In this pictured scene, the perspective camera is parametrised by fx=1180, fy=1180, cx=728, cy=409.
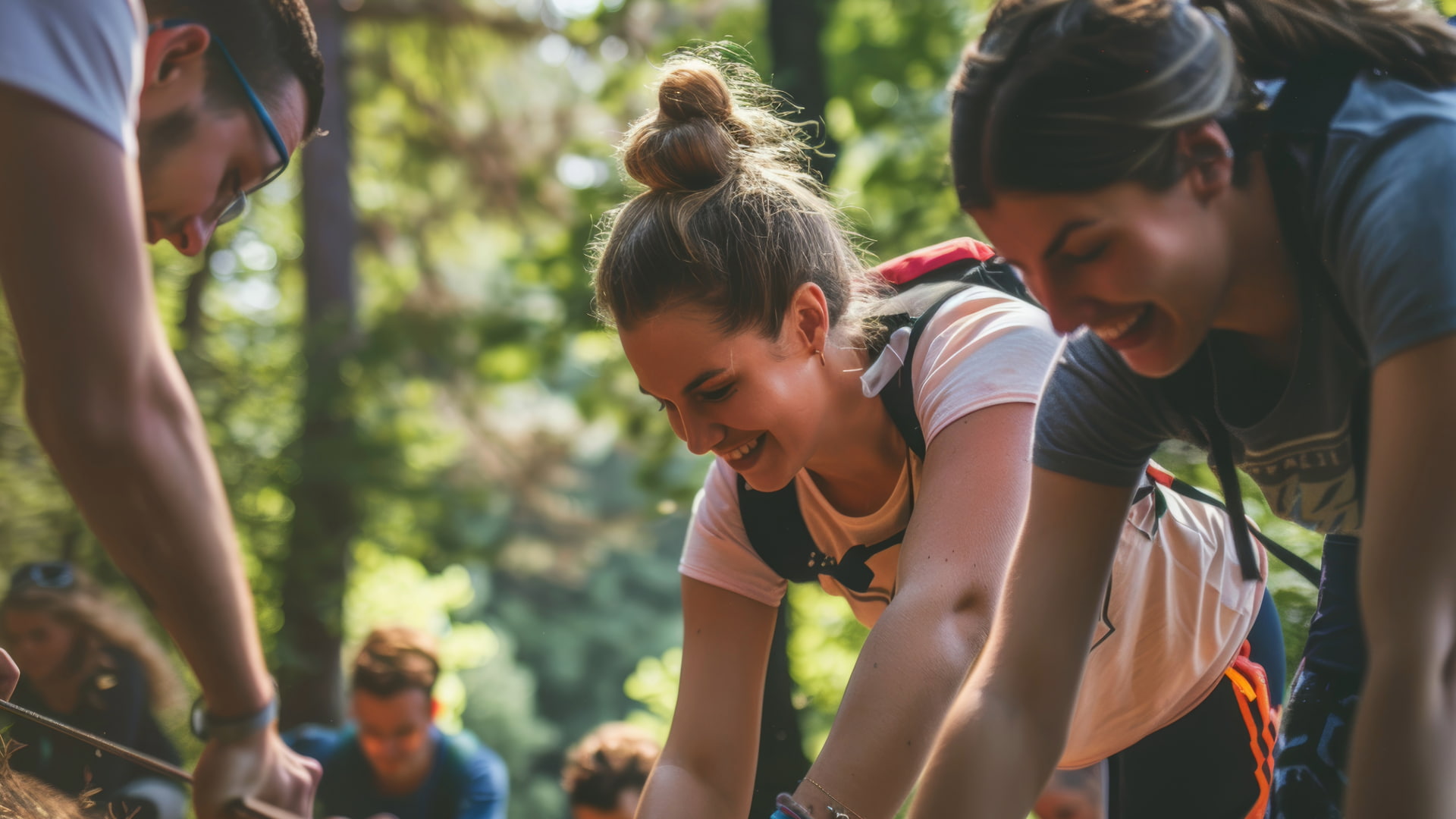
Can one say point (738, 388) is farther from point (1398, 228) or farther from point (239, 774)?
point (1398, 228)

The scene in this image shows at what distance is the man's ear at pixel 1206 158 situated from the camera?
4.22 ft

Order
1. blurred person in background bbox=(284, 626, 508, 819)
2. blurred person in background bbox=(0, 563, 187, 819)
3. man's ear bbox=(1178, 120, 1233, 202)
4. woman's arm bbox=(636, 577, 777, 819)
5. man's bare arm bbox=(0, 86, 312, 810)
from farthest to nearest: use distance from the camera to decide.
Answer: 1. blurred person in background bbox=(284, 626, 508, 819)
2. woman's arm bbox=(636, 577, 777, 819)
3. blurred person in background bbox=(0, 563, 187, 819)
4. man's ear bbox=(1178, 120, 1233, 202)
5. man's bare arm bbox=(0, 86, 312, 810)

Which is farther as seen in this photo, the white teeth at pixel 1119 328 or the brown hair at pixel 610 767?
the brown hair at pixel 610 767

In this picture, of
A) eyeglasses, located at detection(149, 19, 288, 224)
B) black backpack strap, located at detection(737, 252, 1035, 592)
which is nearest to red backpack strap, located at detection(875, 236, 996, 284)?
black backpack strap, located at detection(737, 252, 1035, 592)

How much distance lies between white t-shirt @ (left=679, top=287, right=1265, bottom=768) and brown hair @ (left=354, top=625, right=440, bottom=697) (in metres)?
2.22

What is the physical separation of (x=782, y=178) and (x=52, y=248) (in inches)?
50.2

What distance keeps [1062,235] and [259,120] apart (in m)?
1.16

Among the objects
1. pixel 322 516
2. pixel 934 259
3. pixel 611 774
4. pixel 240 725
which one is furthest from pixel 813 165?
pixel 322 516

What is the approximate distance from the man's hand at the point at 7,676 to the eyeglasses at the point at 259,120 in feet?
2.64

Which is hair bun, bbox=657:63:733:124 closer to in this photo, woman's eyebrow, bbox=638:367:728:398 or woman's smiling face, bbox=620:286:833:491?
woman's smiling face, bbox=620:286:833:491

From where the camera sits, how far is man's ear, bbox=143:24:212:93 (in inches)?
62.4

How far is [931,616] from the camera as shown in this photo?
171cm

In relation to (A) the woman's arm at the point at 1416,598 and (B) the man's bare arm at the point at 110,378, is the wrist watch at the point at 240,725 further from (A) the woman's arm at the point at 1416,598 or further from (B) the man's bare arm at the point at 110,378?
(A) the woman's arm at the point at 1416,598

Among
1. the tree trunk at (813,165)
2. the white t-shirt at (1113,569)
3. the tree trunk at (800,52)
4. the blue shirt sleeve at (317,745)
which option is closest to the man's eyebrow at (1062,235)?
the white t-shirt at (1113,569)
